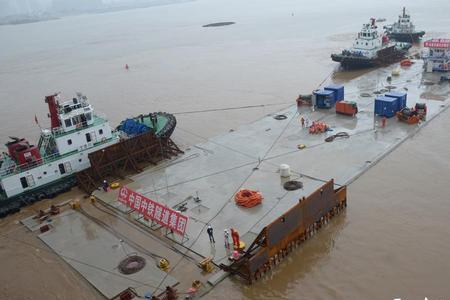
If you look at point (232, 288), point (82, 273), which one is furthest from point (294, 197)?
point (82, 273)

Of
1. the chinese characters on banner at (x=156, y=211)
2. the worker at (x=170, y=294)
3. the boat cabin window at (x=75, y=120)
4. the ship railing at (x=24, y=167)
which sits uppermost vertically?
the boat cabin window at (x=75, y=120)

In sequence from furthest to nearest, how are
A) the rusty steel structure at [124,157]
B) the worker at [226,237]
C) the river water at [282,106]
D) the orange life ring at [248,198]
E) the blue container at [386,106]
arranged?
the blue container at [386,106] → the rusty steel structure at [124,157] → the orange life ring at [248,198] → the worker at [226,237] → the river water at [282,106]

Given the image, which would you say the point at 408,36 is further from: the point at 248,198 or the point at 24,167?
the point at 24,167

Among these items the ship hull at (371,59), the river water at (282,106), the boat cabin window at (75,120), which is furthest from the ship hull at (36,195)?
the ship hull at (371,59)

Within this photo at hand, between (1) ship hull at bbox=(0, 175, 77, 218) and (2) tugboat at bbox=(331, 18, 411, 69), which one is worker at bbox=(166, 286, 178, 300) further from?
(2) tugboat at bbox=(331, 18, 411, 69)

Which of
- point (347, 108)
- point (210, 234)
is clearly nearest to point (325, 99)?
point (347, 108)

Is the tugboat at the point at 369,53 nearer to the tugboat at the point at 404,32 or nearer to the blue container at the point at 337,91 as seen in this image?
the blue container at the point at 337,91
